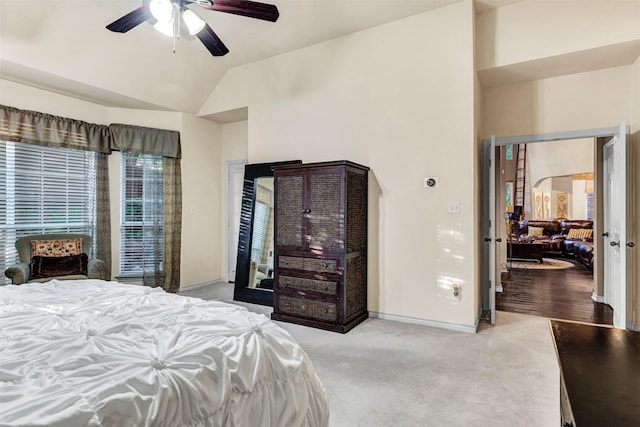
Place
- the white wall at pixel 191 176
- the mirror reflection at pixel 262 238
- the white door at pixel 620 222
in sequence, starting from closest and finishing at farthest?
the white door at pixel 620 222 < the mirror reflection at pixel 262 238 < the white wall at pixel 191 176

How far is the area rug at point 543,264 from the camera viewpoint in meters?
7.75

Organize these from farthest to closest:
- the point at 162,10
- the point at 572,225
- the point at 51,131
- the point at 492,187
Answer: the point at 572,225, the point at 51,131, the point at 492,187, the point at 162,10

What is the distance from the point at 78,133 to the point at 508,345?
5.27 meters

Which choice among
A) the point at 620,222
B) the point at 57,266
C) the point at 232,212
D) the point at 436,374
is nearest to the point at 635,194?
the point at 620,222

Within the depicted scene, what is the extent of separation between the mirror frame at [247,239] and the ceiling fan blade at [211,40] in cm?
171

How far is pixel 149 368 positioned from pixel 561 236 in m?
11.2

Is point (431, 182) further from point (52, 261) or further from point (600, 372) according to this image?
point (52, 261)

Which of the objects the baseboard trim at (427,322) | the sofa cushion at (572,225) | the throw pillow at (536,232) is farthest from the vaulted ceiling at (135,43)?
the sofa cushion at (572,225)

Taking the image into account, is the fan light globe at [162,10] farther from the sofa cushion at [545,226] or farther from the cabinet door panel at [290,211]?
the sofa cushion at [545,226]

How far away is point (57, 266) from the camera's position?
3.83 meters

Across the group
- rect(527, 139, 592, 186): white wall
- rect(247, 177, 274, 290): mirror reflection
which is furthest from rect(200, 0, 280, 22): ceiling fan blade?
rect(527, 139, 592, 186): white wall

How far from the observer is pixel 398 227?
12.7ft

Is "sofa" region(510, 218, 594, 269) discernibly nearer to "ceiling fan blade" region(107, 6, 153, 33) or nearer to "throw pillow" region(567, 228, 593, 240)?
"throw pillow" region(567, 228, 593, 240)

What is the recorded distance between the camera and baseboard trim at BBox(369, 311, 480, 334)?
11.4ft
